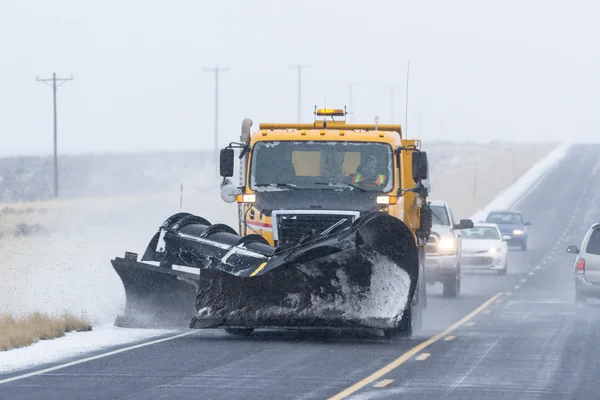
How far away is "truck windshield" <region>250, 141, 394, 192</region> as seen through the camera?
1764 centimetres

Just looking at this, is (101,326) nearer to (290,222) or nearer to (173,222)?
(173,222)

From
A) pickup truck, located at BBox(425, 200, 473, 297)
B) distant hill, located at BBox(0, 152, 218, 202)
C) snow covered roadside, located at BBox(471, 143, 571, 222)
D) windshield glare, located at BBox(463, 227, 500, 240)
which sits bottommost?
distant hill, located at BBox(0, 152, 218, 202)

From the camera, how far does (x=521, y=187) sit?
90875 millimetres

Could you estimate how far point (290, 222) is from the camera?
1706cm

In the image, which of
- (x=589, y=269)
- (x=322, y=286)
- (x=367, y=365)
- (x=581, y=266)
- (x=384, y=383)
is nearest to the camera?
(x=384, y=383)

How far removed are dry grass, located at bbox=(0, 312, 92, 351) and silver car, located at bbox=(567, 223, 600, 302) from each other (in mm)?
9139

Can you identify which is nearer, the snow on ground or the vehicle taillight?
the snow on ground

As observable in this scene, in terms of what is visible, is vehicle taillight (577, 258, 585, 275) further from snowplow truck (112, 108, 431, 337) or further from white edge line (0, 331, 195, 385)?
white edge line (0, 331, 195, 385)

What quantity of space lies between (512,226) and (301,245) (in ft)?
111

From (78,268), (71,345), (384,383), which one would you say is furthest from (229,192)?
(78,268)

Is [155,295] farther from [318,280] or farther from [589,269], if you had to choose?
[589,269]

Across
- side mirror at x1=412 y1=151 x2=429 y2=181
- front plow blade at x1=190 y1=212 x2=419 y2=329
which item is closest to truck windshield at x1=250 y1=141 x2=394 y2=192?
side mirror at x1=412 y1=151 x2=429 y2=181

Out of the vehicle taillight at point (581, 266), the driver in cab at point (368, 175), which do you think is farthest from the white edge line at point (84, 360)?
the vehicle taillight at point (581, 266)

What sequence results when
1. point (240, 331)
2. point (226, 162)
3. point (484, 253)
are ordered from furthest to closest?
point (484, 253) < point (240, 331) < point (226, 162)
